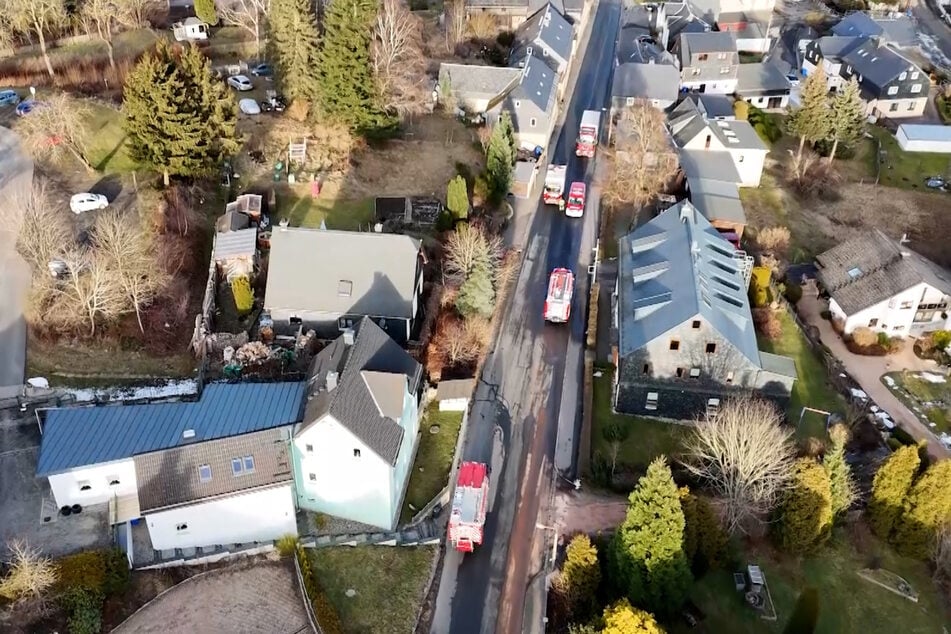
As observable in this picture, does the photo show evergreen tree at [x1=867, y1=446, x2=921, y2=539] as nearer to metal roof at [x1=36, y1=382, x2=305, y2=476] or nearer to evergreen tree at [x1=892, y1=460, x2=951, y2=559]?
evergreen tree at [x1=892, y1=460, x2=951, y2=559]

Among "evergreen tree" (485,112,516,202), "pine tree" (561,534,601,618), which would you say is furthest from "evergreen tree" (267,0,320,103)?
"pine tree" (561,534,601,618)

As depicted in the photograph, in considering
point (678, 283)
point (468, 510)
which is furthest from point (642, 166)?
point (468, 510)

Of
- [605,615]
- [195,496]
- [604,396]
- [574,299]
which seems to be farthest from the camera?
[574,299]

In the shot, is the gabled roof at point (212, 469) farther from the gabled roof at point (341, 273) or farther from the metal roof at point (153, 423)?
the gabled roof at point (341, 273)

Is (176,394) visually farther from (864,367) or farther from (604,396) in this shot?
(864,367)

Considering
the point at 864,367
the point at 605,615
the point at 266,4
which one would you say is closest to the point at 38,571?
the point at 605,615

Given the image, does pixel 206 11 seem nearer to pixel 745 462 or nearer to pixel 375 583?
pixel 375 583
